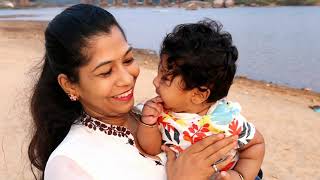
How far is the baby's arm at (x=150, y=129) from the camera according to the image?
2102 millimetres

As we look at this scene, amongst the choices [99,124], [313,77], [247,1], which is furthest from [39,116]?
[247,1]

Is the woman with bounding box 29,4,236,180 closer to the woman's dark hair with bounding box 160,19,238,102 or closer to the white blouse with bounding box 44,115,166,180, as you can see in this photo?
the white blouse with bounding box 44,115,166,180

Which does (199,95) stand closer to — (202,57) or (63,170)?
(202,57)

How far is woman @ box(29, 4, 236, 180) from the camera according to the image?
1884 millimetres

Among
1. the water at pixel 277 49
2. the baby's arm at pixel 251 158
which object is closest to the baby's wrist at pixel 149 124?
the baby's arm at pixel 251 158

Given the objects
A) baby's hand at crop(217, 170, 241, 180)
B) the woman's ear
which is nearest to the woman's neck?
the woman's ear

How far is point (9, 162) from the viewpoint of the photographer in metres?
5.59

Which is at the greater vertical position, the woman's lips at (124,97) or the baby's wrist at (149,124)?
the woman's lips at (124,97)

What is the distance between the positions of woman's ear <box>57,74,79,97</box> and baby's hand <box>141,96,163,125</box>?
323 mm

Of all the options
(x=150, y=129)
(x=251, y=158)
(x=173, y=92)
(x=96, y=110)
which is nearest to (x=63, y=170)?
(x=96, y=110)

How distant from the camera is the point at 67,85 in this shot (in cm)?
204

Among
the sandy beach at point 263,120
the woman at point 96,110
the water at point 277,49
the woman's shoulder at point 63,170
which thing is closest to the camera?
the woman's shoulder at point 63,170

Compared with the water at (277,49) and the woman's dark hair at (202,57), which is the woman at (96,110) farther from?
the water at (277,49)

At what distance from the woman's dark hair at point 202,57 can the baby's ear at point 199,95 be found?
0.05 feet
